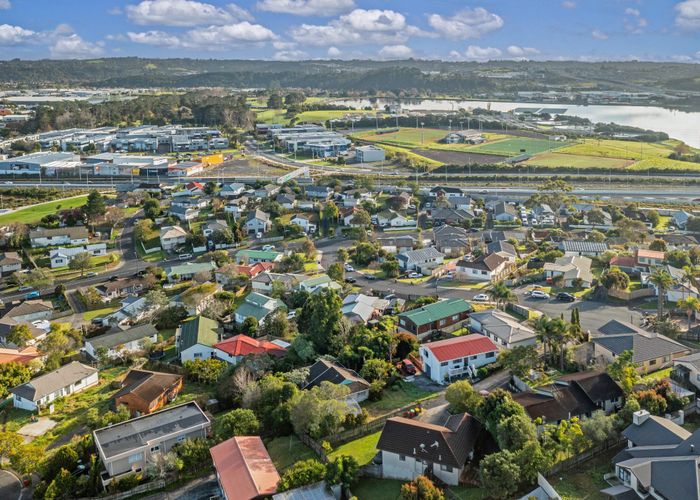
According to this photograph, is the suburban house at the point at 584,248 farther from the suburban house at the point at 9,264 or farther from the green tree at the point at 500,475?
the suburban house at the point at 9,264

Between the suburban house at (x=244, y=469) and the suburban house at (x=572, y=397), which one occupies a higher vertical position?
the suburban house at (x=572, y=397)

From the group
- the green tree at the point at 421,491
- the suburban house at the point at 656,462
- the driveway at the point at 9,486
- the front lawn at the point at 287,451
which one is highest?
the suburban house at the point at 656,462

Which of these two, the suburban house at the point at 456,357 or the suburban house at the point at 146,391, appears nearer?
the suburban house at the point at 146,391

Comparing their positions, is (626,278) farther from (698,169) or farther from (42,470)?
(698,169)

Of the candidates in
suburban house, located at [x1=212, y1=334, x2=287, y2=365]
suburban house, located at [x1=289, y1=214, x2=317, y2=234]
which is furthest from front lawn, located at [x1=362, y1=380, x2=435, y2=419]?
suburban house, located at [x1=289, y1=214, x2=317, y2=234]

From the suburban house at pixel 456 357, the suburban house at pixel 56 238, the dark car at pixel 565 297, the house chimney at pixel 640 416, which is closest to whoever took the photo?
the house chimney at pixel 640 416

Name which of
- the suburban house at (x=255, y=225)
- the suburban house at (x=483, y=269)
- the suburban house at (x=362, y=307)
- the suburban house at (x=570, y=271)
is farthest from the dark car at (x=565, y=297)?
the suburban house at (x=255, y=225)

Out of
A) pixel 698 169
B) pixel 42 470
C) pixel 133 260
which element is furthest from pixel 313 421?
pixel 698 169

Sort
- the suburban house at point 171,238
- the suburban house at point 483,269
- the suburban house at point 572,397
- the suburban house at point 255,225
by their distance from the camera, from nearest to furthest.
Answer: the suburban house at point 572,397, the suburban house at point 483,269, the suburban house at point 171,238, the suburban house at point 255,225
